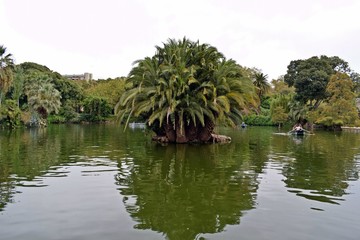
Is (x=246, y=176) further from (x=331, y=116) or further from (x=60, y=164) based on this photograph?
(x=331, y=116)

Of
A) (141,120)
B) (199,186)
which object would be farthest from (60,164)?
(141,120)

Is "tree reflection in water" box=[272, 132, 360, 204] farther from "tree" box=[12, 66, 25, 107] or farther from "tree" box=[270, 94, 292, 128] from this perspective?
"tree" box=[12, 66, 25, 107]

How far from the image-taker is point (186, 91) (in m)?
25.8

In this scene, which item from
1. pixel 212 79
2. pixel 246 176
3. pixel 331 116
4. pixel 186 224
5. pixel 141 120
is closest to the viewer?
pixel 186 224

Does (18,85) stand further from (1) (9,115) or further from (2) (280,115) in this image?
(2) (280,115)

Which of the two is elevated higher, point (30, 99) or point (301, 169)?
point (30, 99)

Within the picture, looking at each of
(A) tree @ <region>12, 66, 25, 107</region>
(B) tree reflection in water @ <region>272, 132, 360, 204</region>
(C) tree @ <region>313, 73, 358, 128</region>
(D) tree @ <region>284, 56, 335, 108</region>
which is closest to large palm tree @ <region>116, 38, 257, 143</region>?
(B) tree reflection in water @ <region>272, 132, 360, 204</region>

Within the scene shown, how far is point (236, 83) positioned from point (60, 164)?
14.9 m

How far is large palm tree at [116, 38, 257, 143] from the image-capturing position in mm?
25000

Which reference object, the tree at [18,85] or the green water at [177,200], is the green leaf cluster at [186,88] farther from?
the tree at [18,85]

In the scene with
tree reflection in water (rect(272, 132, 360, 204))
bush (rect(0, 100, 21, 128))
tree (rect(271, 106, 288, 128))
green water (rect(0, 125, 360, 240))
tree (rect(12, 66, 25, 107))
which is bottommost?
green water (rect(0, 125, 360, 240))

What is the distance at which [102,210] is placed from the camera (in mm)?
8281

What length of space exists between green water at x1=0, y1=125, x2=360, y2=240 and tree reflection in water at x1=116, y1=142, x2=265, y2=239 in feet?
0.07

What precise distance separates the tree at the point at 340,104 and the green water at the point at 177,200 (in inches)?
1621
